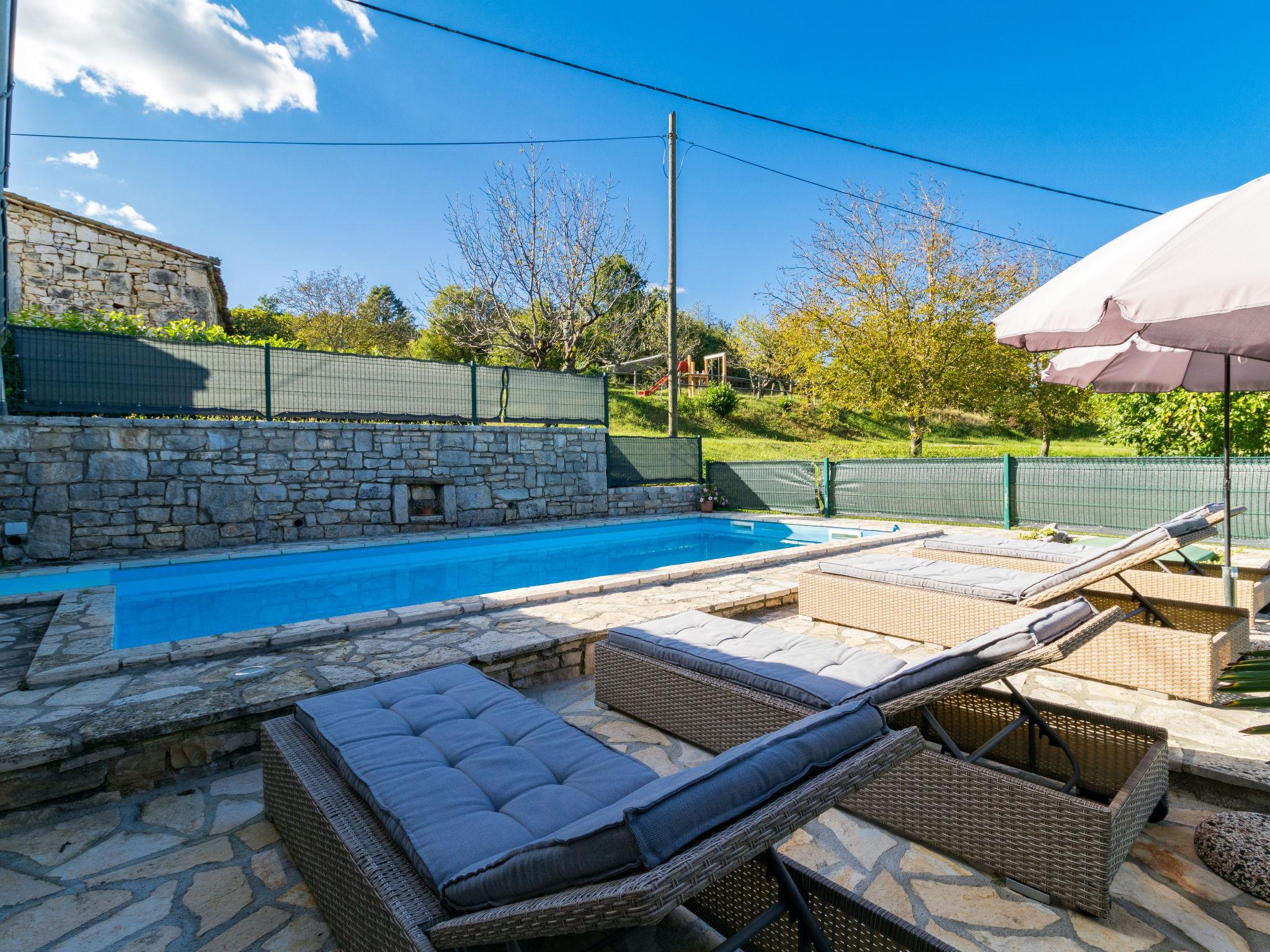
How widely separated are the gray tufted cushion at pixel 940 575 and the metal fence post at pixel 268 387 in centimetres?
795

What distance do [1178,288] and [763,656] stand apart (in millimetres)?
1908

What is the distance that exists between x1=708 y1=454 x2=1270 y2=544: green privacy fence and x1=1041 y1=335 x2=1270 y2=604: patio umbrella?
4386 mm

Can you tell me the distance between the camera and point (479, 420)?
1076cm

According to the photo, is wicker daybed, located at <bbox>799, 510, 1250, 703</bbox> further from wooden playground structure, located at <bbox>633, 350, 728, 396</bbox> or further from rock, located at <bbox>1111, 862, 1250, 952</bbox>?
wooden playground structure, located at <bbox>633, 350, 728, 396</bbox>

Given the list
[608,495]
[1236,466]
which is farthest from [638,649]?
[608,495]

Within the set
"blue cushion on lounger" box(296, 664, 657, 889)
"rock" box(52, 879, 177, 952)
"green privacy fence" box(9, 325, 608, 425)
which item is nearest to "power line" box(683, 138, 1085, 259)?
"green privacy fence" box(9, 325, 608, 425)

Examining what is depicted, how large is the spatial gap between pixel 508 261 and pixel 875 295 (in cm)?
917

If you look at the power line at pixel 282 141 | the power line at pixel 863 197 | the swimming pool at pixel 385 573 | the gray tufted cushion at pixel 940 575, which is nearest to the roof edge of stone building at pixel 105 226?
the power line at pixel 282 141

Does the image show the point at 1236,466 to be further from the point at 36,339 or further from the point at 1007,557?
the point at 36,339

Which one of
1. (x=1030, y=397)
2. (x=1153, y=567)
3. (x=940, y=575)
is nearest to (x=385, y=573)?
(x=940, y=575)

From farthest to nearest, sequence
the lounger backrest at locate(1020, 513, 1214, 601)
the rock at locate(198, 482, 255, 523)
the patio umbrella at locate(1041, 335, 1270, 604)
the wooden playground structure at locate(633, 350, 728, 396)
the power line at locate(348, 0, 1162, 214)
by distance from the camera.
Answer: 1. the wooden playground structure at locate(633, 350, 728, 396)
2. the rock at locate(198, 482, 255, 523)
3. the power line at locate(348, 0, 1162, 214)
4. the patio umbrella at locate(1041, 335, 1270, 604)
5. the lounger backrest at locate(1020, 513, 1214, 601)

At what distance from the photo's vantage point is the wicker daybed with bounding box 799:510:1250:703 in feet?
9.64

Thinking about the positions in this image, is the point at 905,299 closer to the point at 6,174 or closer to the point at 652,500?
the point at 652,500

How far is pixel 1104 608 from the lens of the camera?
377 cm
